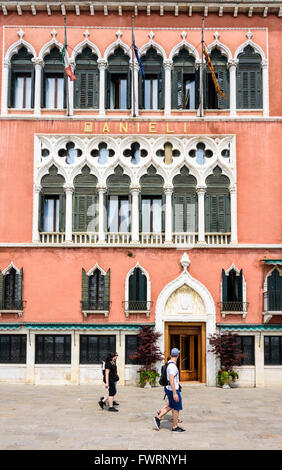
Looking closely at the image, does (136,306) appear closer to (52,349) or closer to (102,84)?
(52,349)

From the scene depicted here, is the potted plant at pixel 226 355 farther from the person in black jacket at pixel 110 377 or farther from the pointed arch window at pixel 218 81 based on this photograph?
the pointed arch window at pixel 218 81

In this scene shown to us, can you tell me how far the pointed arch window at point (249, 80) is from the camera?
27859mm

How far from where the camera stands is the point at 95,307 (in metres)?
26.6

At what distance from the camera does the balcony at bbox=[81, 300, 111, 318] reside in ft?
86.4

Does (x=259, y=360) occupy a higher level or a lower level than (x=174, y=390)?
lower

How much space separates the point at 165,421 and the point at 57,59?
18893mm

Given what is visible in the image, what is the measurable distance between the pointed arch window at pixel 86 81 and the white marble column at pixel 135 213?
467 cm

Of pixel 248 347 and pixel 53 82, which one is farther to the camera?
pixel 53 82

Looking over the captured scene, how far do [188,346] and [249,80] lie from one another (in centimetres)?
1330

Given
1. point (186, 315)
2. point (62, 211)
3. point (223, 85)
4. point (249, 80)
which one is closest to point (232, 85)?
point (223, 85)

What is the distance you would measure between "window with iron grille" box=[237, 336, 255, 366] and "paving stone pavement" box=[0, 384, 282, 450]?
1.67 metres

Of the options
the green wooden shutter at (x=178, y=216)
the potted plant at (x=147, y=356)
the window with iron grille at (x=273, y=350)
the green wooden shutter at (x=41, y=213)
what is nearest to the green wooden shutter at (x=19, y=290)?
the green wooden shutter at (x=41, y=213)

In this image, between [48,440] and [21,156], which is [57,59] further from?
[48,440]
